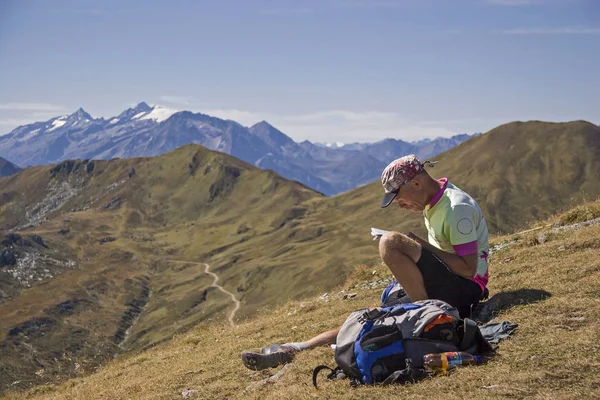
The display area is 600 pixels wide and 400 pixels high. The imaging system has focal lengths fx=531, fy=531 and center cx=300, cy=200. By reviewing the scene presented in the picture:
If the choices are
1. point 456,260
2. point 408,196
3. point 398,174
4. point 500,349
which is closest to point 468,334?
point 500,349

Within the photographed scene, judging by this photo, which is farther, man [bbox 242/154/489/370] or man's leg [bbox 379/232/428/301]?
man [bbox 242/154/489/370]

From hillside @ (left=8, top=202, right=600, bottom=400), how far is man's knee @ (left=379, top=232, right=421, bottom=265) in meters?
2.29

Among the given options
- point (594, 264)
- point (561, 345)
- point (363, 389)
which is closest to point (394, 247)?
point (363, 389)

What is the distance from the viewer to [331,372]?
1018 centimetres

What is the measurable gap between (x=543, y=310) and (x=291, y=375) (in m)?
5.51

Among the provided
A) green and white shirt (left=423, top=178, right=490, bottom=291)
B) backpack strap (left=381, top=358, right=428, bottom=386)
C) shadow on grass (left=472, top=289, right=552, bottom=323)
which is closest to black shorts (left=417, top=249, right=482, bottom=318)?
green and white shirt (left=423, top=178, right=490, bottom=291)

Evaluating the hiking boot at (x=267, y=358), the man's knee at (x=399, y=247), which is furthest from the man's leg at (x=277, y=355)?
the man's knee at (x=399, y=247)

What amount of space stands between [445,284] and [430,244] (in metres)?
0.87

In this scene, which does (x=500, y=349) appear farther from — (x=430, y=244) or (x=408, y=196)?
(x=408, y=196)

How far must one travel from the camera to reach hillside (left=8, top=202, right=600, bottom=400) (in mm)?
8266

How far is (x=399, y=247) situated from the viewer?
396 inches

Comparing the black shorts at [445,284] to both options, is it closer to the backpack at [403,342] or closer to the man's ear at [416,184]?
the backpack at [403,342]

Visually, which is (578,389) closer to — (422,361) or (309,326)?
(422,361)

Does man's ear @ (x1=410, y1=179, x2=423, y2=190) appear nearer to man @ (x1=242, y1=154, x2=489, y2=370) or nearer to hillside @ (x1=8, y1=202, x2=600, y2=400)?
man @ (x1=242, y1=154, x2=489, y2=370)
